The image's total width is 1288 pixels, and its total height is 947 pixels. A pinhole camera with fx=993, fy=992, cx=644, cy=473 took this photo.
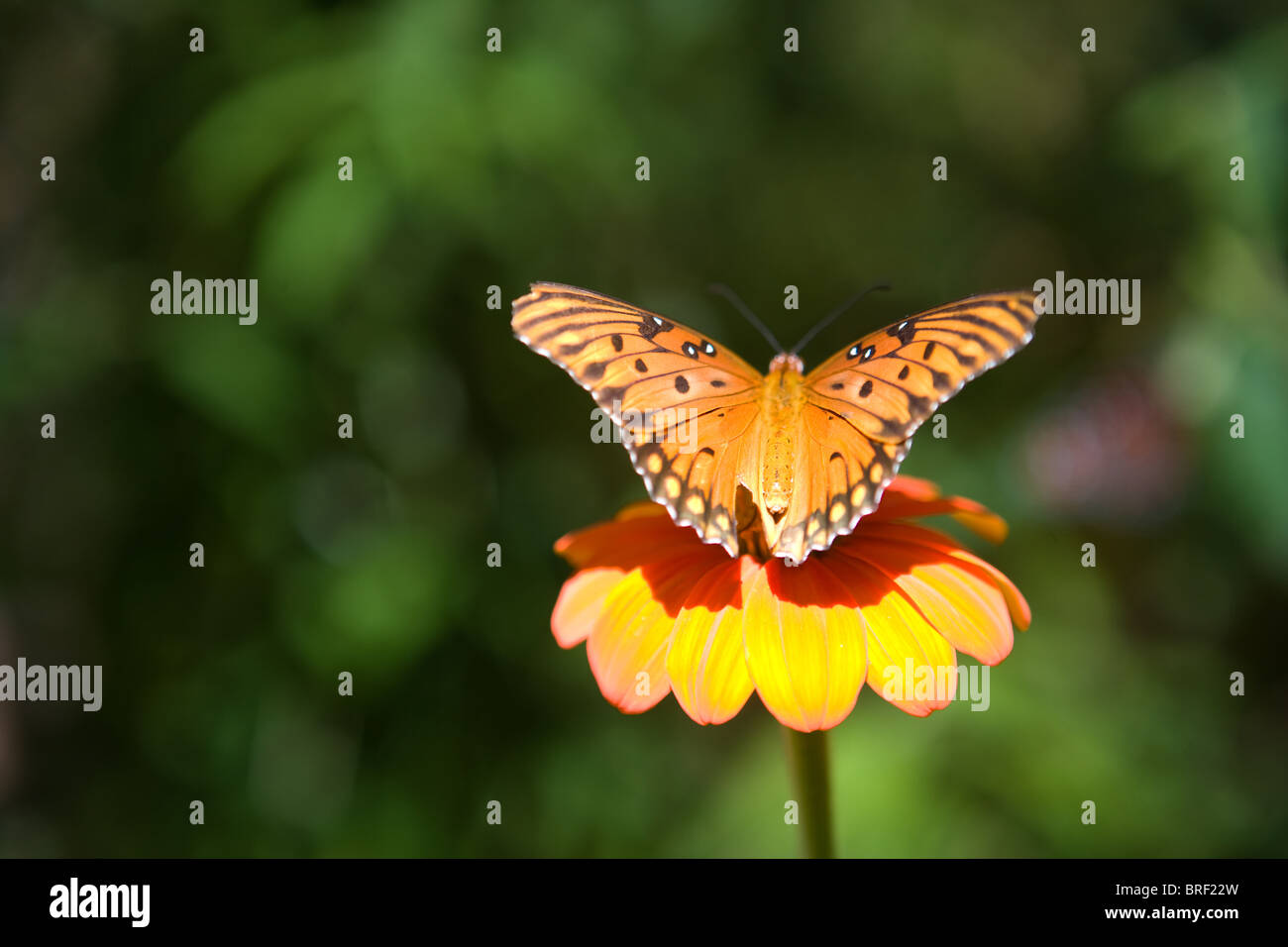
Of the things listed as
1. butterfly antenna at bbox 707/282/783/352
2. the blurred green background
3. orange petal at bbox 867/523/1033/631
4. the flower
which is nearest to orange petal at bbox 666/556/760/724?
the flower

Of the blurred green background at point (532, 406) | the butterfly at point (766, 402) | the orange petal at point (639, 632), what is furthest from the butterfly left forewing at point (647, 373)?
the blurred green background at point (532, 406)

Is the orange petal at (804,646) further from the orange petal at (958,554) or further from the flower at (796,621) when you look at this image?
the orange petal at (958,554)

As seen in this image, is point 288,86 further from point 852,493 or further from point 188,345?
point 852,493

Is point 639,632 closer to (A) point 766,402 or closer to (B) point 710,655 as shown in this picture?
(B) point 710,655

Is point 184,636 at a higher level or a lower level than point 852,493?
lower

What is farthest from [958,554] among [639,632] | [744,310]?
[744,310]
